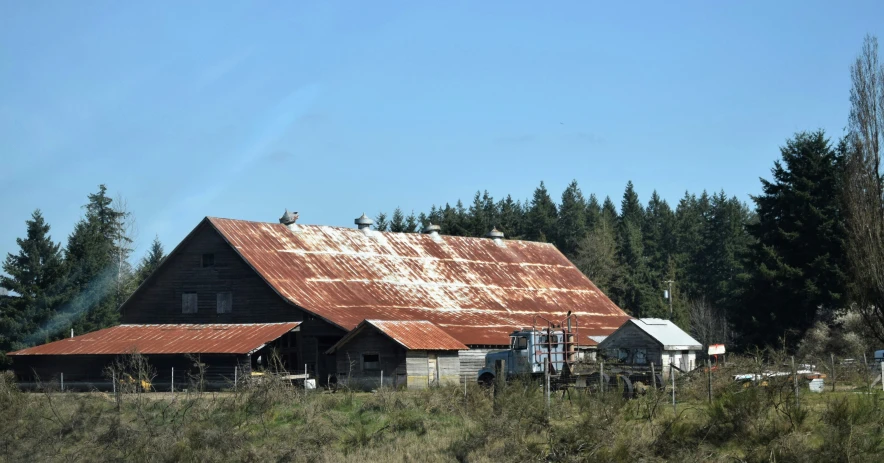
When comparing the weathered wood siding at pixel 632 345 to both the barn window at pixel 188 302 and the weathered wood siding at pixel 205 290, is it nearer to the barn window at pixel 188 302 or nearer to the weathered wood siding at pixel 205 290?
the weathered wood siding at pixel 205 290

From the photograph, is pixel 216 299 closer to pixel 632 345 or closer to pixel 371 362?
pixel 371 362

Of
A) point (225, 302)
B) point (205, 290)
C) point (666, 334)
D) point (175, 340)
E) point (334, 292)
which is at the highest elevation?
point (205, 290)

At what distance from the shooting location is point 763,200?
194 ft

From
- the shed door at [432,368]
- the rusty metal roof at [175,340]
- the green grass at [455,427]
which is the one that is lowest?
the green grass at [455,427]

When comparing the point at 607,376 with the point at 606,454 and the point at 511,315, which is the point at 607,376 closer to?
the point at 606,454

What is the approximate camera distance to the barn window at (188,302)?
5009 centimetres

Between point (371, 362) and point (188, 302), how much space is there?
39.3 feet

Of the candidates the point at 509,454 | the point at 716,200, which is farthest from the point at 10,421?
the point at 716,200

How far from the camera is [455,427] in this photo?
90.1 feet

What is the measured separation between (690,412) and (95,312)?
47.5 meters

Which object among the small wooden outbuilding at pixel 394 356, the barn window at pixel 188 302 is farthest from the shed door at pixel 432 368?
the barn window at pixel 188 302

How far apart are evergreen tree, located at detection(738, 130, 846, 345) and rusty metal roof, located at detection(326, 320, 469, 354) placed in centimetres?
2052

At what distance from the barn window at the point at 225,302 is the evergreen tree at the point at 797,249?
27947mm

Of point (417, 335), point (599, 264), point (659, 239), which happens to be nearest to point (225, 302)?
point (417, 335)
